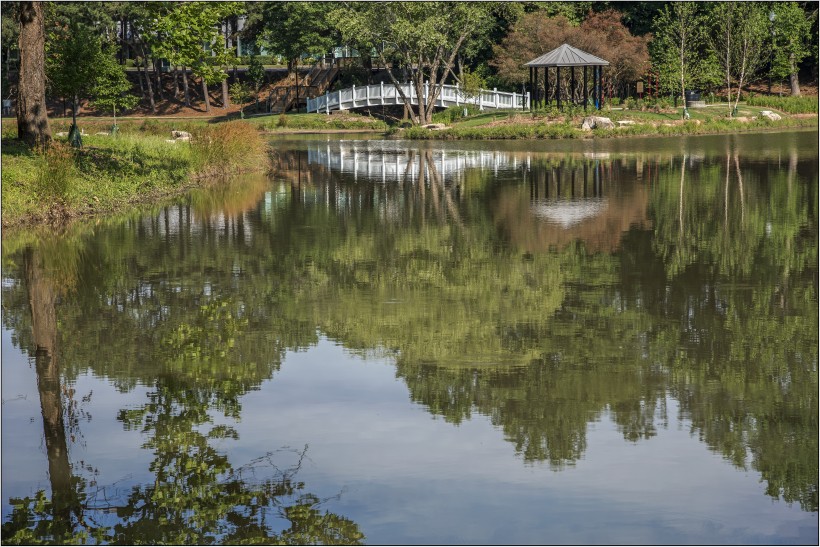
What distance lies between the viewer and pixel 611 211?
2069 centimetres

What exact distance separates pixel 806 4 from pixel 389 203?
48368mm

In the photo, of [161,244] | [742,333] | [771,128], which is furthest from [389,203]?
[771,128]

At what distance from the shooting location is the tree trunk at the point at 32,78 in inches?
1003

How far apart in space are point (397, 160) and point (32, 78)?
12.7m

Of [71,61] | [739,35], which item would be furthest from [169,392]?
[739,35]

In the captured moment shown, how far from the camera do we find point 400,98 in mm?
60406

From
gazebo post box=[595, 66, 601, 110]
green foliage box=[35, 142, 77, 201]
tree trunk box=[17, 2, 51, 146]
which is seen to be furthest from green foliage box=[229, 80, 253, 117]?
green foliage box=[35, 142, 77, 201]

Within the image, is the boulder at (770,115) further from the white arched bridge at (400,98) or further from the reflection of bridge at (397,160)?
the reflection of bridge at (397,160)

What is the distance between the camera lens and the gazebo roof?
49.0m

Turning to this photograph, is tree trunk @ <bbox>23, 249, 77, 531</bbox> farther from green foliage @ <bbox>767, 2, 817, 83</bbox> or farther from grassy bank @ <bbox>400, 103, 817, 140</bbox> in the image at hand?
green foliage @ <bbox>767, 2, 817, 83</bbox>

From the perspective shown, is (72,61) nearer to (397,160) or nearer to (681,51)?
(397,160)

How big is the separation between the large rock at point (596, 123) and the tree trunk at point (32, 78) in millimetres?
23929

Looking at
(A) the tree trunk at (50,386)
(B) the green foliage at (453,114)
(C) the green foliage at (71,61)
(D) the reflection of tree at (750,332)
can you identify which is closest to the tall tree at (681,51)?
(B) the green foliage at (453,114)

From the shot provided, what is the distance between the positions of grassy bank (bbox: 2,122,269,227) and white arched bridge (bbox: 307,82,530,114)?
84.7 ft
